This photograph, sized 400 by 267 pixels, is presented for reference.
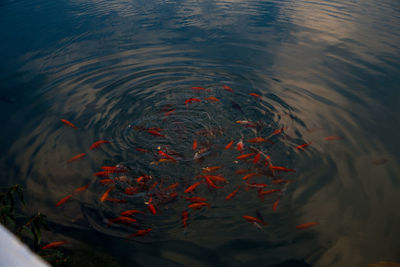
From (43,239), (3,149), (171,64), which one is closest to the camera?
(43,239)

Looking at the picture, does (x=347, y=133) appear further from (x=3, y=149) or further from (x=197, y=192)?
(x=3, y=149)

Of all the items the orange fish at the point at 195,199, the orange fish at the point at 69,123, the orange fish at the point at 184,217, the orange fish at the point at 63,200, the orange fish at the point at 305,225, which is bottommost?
the orange fish at the point at 305,225

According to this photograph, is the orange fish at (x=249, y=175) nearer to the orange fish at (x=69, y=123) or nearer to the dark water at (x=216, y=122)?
the dark water at (x=216, y=122)

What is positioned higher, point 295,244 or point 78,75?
point 78,75

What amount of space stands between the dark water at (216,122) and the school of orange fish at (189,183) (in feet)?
0.23

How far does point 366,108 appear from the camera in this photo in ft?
17.3

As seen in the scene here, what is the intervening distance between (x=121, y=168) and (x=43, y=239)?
4.21ft

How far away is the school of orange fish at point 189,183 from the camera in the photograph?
11.0 ft

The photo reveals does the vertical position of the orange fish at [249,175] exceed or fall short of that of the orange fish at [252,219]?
it exceeds it

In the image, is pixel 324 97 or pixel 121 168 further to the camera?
pixel 324 97

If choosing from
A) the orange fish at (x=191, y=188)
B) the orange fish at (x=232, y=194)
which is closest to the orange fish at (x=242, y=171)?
the orange fish at (x=232, y=194)

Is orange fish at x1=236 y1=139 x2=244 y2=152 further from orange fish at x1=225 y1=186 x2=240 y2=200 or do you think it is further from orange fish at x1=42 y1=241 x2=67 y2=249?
orange fish at x1=42 y1=241 x2=67 y2=249

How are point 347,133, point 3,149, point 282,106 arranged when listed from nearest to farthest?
point 3,149 < point 347,133 < point 282,106

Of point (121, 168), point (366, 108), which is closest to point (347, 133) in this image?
point (366, 108)
